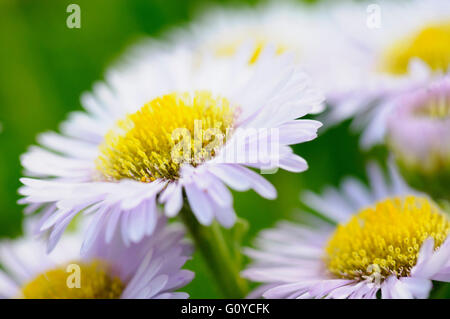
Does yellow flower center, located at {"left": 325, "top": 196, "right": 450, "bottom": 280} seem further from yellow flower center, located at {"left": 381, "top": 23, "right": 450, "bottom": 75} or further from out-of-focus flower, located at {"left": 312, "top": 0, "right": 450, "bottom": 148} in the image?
yellow flower center, located at {"left": 381, "top": 23, "right": 450, "bottom": 75}

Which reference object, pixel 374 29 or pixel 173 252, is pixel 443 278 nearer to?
pixel 173 252

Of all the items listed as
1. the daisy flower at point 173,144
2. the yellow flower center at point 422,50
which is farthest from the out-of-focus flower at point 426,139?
the yellow flower center at point 422,50

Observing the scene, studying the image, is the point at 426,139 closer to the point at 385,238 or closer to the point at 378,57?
the point at 385,238

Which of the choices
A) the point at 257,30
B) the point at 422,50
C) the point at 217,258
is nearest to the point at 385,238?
the point at 217,258

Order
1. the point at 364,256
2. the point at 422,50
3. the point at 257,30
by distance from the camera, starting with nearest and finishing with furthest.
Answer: the point at 364,256 < the point at 422,50 < the point at 257,30

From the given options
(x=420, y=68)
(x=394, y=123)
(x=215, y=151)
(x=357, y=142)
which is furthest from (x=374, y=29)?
(x=215, y=151)

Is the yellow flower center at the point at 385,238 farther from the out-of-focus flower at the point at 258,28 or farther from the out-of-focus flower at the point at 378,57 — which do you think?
the out-of-focus flower at the point at 258,28
